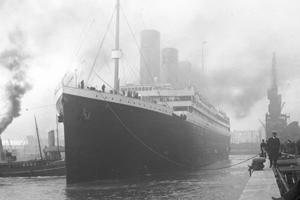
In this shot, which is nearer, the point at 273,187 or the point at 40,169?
the point at 273,187

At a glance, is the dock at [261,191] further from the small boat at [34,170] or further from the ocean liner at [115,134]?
the small boat at [34,170]

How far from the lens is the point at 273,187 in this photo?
9227 millimetres

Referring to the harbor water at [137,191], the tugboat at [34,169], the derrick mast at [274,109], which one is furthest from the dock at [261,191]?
the derrick mast at [274,109]

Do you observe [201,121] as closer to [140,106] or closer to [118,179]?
[140,106]

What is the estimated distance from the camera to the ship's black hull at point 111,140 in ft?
78.6

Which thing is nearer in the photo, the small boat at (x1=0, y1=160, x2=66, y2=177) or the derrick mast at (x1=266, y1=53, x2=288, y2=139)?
the small boat at (x1=0, y1=160, x2=66, y2=177)

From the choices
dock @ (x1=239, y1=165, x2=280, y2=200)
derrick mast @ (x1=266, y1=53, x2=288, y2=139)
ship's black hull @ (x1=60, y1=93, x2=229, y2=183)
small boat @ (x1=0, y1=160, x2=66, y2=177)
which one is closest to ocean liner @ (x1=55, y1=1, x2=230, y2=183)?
ship's black hull @ (x1=60, y1=93, x2=229, y2=183)

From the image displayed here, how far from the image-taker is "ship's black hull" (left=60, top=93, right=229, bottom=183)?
78.6 ft

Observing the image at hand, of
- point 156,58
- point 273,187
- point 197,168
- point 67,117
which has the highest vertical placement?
point 156,58

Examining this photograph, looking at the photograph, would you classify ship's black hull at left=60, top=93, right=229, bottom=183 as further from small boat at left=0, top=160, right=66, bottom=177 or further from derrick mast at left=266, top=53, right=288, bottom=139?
derrick mast at left=266, top=53, right=288, bottom=139

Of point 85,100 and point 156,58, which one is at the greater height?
point 156,58

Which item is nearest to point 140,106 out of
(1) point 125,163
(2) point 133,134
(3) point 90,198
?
(2) point 133,134

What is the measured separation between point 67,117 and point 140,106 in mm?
5178

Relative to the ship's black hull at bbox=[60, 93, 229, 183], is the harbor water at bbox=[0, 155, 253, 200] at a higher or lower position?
lower
